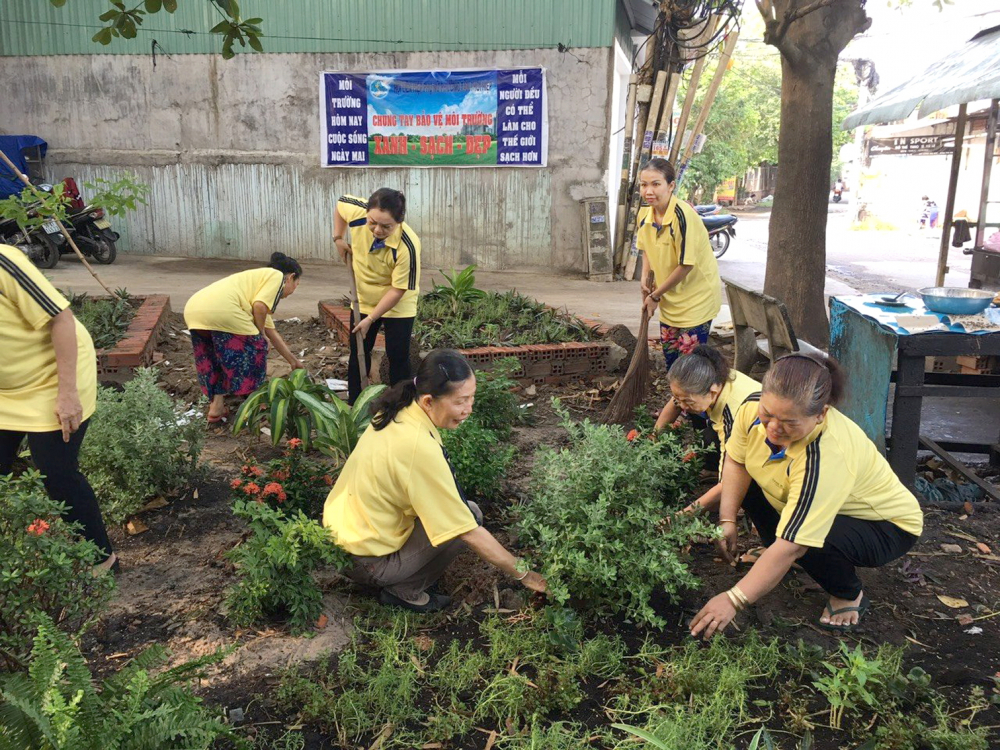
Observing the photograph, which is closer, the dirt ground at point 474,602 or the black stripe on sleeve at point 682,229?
the dirt ground at point 474,602

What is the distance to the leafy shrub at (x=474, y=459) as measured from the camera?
389 centimetres

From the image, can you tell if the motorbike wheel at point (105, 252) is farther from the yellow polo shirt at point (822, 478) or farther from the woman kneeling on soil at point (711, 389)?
the yellow polo shirt at point (822, 478)

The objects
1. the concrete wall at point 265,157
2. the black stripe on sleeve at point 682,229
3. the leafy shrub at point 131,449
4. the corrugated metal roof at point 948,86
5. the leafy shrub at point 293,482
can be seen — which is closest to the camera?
the leafy shrub at point 293,482

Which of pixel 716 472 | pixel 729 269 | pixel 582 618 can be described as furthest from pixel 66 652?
pixel 729 269

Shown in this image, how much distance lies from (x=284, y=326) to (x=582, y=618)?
5.28m

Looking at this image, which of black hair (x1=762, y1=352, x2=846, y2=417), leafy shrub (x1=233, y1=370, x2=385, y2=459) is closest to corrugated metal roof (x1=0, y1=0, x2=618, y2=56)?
leafy shrub (x1=233, y1=370, x2=385, y2=459)

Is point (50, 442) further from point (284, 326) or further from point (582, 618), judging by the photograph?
point (284, 326)

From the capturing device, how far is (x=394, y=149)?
36.5 feet

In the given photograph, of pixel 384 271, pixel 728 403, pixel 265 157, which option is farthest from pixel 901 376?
pixel 265 157

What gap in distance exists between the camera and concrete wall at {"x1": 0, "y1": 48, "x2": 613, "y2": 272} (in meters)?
10.8

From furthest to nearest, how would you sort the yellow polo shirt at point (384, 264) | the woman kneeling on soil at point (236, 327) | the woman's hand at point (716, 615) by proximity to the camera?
the woman kneeling on soil at point (236, 327) → the yellow polo shirt at point (384, 264) → the woman's hand at point (716, 615)

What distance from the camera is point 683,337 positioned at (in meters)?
5.10

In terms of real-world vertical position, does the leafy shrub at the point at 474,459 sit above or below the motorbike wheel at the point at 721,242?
below

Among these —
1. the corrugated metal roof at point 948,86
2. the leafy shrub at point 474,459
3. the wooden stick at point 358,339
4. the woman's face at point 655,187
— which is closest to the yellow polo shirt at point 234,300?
the wooden stick at point 358,339
